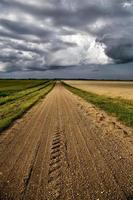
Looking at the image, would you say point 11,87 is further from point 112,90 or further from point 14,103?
point 14,103

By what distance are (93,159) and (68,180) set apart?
5.43 feet

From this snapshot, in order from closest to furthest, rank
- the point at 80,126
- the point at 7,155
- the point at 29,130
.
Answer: the point at 7,155
the point at 29,130
the point at 80,126

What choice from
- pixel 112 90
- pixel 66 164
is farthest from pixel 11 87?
pixel 66 164

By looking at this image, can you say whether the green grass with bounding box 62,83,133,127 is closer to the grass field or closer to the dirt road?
the dirt road

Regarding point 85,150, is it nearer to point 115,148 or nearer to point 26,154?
point 115,148

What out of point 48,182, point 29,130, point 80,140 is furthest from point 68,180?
point 29,130

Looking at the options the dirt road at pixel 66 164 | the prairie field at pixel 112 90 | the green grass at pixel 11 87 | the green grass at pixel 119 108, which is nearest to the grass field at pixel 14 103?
the green grass at pixel 11 87

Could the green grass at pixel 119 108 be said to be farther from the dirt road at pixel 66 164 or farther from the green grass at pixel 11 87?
the green grass at pixel 11 87

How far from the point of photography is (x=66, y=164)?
6934 mm

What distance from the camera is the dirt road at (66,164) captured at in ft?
17.3

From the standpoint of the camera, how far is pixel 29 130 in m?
11.6

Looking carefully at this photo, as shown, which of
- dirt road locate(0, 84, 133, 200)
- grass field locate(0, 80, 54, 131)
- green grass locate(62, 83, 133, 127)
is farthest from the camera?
grass field locate(0, 80, 54, 131)

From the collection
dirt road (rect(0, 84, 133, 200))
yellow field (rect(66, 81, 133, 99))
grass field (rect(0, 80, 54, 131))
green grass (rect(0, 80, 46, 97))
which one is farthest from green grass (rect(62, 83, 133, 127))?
green grass (rect(0, 80, 46, 97))

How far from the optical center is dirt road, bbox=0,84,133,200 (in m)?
5.27
